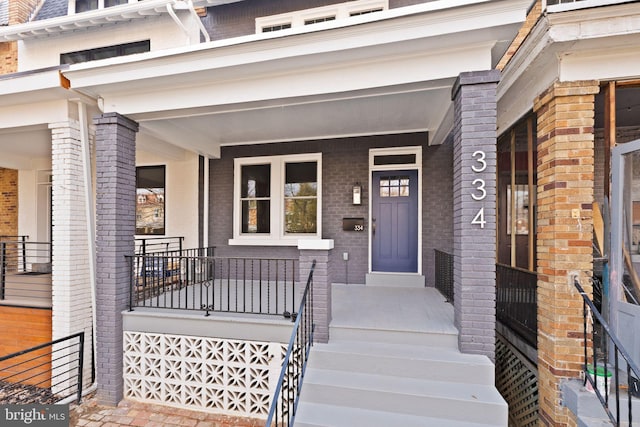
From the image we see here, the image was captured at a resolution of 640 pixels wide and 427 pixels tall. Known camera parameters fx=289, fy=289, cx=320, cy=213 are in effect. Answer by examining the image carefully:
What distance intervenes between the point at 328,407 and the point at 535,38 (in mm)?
3906

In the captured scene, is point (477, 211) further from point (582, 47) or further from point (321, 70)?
point (321, 70)

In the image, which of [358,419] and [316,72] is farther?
[316,72]

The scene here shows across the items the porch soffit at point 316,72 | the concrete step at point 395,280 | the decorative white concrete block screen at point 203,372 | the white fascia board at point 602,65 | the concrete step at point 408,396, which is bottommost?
the decorative white concrete block screen at point 203,372

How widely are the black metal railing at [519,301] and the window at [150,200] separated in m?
6.60

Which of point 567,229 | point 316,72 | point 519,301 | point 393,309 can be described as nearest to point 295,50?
point 316,72

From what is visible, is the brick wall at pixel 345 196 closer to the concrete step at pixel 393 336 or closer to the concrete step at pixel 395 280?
the concrete step at pixel 395 280

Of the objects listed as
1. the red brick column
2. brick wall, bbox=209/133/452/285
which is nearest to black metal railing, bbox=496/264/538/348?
the red brick column

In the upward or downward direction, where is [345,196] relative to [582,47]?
downward

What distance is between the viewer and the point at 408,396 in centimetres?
259

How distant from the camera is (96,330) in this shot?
3854 millimetres

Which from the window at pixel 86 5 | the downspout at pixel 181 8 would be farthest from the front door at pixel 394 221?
the window at pixel 86 5

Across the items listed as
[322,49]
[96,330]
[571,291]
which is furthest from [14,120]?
Answer: [571,291]

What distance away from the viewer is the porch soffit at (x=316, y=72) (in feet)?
9.08

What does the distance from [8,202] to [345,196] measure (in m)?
8.59
